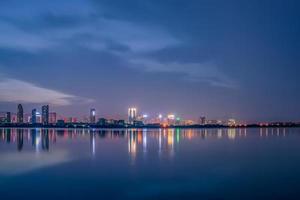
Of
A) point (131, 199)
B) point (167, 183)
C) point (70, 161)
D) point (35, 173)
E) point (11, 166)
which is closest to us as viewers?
point (131, 199)

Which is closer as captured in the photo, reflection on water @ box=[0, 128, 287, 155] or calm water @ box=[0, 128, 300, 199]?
calm water @ box=[0, 128, 300, 199]

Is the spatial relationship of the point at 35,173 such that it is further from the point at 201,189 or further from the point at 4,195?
the point at 201,189

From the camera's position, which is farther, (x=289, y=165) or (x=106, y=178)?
(x=289, y=165)

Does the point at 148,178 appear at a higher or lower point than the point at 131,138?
higher

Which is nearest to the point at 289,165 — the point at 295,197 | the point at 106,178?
the point at 295,197

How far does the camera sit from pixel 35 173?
24891 millimetres

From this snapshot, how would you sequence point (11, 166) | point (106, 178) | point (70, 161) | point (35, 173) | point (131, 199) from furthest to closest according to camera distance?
point (70, 161)
point (11, 166)
point (35, 173)
point (106, 178)
point (131, 199)

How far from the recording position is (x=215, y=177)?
2325cm

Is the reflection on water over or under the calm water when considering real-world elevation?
under

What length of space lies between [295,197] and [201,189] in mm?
4600

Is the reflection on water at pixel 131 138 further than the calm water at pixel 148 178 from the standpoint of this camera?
Yes

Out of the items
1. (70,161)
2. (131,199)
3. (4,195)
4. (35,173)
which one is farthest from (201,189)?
(70,161)

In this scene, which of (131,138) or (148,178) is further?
(131,138)

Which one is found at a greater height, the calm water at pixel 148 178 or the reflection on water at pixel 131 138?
the calm water at pixel 148 178
